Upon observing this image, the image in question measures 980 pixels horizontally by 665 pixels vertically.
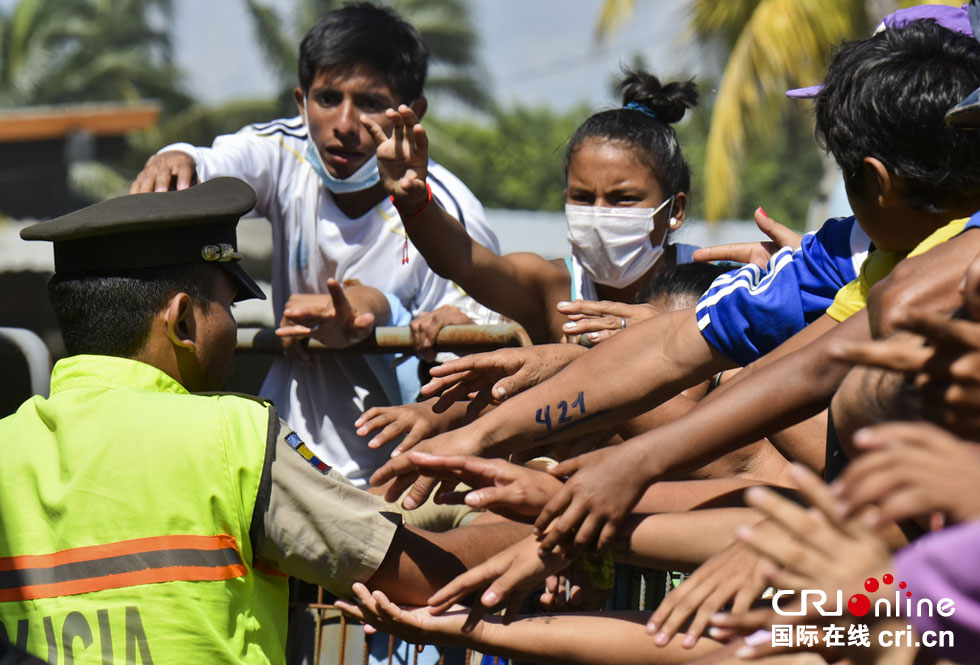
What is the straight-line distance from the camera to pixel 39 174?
20922 mm

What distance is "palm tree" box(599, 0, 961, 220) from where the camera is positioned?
14.6m

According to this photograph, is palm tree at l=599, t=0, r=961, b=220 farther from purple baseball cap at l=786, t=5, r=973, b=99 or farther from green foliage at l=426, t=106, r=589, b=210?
green foliage at l=426, t=106, r=589, b=210

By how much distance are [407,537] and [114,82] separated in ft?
109

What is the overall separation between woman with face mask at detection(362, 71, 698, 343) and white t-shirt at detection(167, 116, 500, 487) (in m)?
0.31

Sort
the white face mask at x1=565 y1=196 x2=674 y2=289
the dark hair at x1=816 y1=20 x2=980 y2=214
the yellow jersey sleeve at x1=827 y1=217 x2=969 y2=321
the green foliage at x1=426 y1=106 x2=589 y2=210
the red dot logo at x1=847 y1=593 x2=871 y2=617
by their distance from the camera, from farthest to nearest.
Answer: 1. the green foliage at x1=426 y1=106 x2=589 y2=210
2. the white face mask at x1=565 y1=196 x2=674 y2=289
3. the yellow jersey sleeve at x1=827 y1=217 x2=969 y2=321
4. the dark hair at x1=816 y1=20 x2=980 y2=214
5. the red dot logo at x1=847 y1=593 x2=871 y2=617

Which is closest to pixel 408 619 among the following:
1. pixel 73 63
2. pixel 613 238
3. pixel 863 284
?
pixel 863 284

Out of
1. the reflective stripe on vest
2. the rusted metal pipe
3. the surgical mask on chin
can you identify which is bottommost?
the reflective stripe on vest

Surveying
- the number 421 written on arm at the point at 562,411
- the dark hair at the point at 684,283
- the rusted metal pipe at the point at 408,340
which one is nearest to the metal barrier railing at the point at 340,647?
the rusted metal pipe at the point at 408,340

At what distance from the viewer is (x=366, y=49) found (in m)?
4.41

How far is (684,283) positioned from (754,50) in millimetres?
12807

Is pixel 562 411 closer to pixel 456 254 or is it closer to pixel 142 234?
pixel 456 254

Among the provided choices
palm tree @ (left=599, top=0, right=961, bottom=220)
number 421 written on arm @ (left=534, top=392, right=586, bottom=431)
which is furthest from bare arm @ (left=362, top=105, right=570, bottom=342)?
palm tree @ (left=599, top=0, right=961, bottom=220)

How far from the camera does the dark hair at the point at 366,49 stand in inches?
173

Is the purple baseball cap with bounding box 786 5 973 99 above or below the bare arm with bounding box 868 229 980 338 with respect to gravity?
above
